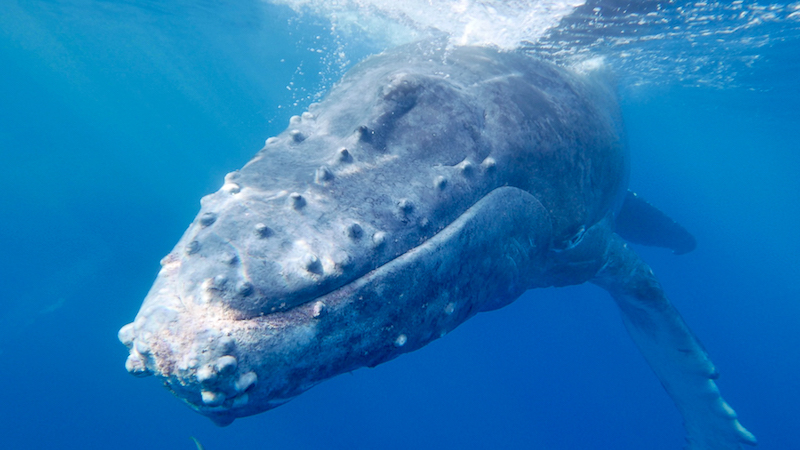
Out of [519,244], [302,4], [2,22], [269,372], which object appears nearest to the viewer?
[269,372]

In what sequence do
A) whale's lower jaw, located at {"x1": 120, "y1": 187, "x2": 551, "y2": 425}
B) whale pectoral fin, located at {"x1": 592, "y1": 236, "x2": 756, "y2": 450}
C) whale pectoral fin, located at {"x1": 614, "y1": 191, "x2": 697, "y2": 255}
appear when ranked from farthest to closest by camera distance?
whale pectoral fin, located at {"x1": 614, "y1": 191, "x2": 697, "y2": 255}, whale pectoral fin, located at {"x1": 592, "y1": 236, "x2": 756, "y2": 450}, whale's lower jaw, located at {"x1": 120, "y1": 187, "x2": 551, "y2": 425}

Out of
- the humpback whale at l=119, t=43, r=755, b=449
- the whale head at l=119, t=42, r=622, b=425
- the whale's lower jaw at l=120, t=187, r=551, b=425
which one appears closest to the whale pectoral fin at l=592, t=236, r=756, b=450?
the humpback whale at l=119, t=43, r=755, b=449

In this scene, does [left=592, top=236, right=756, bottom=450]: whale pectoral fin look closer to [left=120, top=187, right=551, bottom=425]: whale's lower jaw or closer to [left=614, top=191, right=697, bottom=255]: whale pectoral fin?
[left=120, top=187, right=551, bottom=425]: whale's lower jaw

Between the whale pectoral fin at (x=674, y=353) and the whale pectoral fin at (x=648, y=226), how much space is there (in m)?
6.01

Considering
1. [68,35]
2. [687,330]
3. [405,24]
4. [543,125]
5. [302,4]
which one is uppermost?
[68,35]

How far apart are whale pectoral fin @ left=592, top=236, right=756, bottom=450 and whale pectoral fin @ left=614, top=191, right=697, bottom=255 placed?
6.01 m

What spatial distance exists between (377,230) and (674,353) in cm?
814

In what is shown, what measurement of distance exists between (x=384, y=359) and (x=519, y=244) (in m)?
1.91

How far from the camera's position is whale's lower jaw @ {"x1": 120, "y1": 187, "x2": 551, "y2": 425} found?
7.81 feet

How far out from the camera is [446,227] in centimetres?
341

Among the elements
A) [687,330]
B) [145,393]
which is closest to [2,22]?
[145,393]

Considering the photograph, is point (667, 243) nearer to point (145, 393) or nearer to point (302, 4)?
point (302, 4)

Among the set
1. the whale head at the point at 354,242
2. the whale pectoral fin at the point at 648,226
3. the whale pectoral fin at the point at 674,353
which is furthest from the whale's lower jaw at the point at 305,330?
the whale pectoral fin at the point at 648,226

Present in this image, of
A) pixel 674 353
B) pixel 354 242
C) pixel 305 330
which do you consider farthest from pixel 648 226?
pixel 305 330
